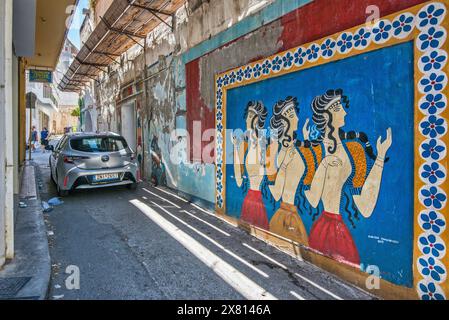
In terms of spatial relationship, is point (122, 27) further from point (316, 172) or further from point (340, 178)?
point (340, 178)

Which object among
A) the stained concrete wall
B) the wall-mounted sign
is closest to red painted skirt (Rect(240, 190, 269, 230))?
the stained concrete wall

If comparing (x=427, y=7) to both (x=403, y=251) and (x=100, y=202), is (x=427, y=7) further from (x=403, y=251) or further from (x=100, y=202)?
(x=100, y=202)

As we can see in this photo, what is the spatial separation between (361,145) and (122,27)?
7718 millimetres

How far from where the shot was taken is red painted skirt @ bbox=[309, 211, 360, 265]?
3.47m

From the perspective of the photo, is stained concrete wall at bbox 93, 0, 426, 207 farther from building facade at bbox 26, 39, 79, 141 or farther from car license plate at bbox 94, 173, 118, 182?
building facade at bbox 26, 39, 79, 141

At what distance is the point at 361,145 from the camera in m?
3.34

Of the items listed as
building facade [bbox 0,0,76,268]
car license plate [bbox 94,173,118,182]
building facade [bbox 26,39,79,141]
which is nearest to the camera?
building facade [bbox 0,0,76,268]

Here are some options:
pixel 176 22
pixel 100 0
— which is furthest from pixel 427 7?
pixel 100 0

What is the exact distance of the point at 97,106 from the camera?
17234 mm

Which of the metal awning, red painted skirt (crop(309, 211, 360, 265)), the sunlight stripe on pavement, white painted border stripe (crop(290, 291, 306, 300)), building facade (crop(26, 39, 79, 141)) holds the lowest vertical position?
white painted border stripe (crop(290, 291, 306, 300))

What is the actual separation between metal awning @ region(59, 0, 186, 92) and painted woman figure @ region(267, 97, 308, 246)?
180 inches

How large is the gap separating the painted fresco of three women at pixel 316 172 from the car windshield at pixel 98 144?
4.32 m

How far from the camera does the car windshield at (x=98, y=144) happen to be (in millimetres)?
7719

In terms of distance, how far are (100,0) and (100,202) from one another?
985 centimetres
